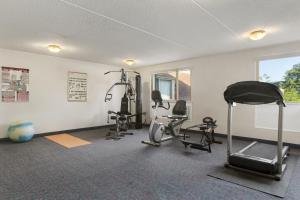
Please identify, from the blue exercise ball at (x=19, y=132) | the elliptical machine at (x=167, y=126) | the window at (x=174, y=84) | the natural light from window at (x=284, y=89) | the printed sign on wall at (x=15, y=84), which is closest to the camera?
the natural light from window at (x=284, y=89)

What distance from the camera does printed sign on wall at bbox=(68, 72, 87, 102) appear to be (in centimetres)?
589

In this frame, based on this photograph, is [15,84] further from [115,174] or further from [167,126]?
[167,126]

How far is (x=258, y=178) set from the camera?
2623 mm

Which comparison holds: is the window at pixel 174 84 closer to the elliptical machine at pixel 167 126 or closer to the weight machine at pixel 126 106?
the weight machine at pixel 126 106

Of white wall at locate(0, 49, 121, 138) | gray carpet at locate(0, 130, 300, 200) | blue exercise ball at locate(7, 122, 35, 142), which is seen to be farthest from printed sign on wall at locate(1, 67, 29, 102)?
gray carpet at locate(0, 130, 300, 200)

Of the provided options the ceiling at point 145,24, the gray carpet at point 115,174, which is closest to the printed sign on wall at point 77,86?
the ceiling at point 145,24

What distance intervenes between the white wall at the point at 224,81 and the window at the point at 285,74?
18cm

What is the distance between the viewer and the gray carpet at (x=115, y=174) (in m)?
2.20

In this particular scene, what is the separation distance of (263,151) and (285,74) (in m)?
2.00

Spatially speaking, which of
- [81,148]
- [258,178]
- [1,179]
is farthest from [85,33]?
[258,178]

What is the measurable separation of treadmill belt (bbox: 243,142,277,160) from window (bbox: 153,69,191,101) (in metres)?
2.54

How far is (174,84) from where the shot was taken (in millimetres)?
6594

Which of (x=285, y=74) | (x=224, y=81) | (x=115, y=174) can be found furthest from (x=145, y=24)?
(x=285, y=74)

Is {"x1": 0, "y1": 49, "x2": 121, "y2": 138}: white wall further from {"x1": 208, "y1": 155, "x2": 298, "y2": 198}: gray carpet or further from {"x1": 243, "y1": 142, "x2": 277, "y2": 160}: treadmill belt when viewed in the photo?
{"x1": 243, "y1": 142, "x2": 277, "y2": 160}: treadmill belt
